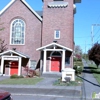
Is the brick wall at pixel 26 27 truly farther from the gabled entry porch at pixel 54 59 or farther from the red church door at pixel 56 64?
the red church door at pixel 56 64

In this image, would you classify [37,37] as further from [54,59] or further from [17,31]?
[54,59]

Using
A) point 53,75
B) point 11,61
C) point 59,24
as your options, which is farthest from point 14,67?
point 59,24

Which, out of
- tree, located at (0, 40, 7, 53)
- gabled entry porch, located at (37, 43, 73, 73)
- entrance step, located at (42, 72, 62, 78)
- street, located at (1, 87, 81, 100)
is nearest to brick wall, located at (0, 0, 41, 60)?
tree, located at (0, 40, 7, 53)

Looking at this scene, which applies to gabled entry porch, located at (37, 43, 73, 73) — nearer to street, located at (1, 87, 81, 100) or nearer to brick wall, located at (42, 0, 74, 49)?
brick wall, located at (42, 0, 74, 49)

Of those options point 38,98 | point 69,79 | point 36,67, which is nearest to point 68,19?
point 36,67

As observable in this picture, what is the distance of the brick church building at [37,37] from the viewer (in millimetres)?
27266

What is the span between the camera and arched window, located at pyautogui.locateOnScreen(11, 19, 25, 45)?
1153 inches

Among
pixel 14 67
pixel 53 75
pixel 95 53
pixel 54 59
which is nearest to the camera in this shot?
pixel 53 75

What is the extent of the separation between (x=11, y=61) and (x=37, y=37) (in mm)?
5074

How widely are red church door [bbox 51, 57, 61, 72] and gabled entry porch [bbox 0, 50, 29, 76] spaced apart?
3.69 metres

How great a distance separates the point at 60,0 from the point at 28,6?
4.80 metres

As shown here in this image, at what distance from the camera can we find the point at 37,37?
2880 centimetres

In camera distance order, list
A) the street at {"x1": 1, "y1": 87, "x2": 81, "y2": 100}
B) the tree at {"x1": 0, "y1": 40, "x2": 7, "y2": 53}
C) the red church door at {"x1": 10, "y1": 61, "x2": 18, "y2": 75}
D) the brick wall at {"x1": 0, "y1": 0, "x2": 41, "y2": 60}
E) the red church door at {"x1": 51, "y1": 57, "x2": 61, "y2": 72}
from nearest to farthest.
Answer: the street at {"x1": 1, "y1": 87, "x2": 81, "y2": 100}, the red church door at {"x1": 51, "y1": 57, "x2": 61, "y2": 72}, the red church door at {"x1": 10, "y1": 61, "x2": 18, "y2": 75}, the brick wall at {"x1": 0, "y1": 0, "x2": 41, "y2": 60}, the tree at {"x1": 0, "y1": 40, "x2": 7, "y2": 53}

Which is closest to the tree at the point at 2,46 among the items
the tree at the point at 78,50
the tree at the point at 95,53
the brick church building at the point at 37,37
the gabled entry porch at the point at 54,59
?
the brick church building at the point at 37,37
